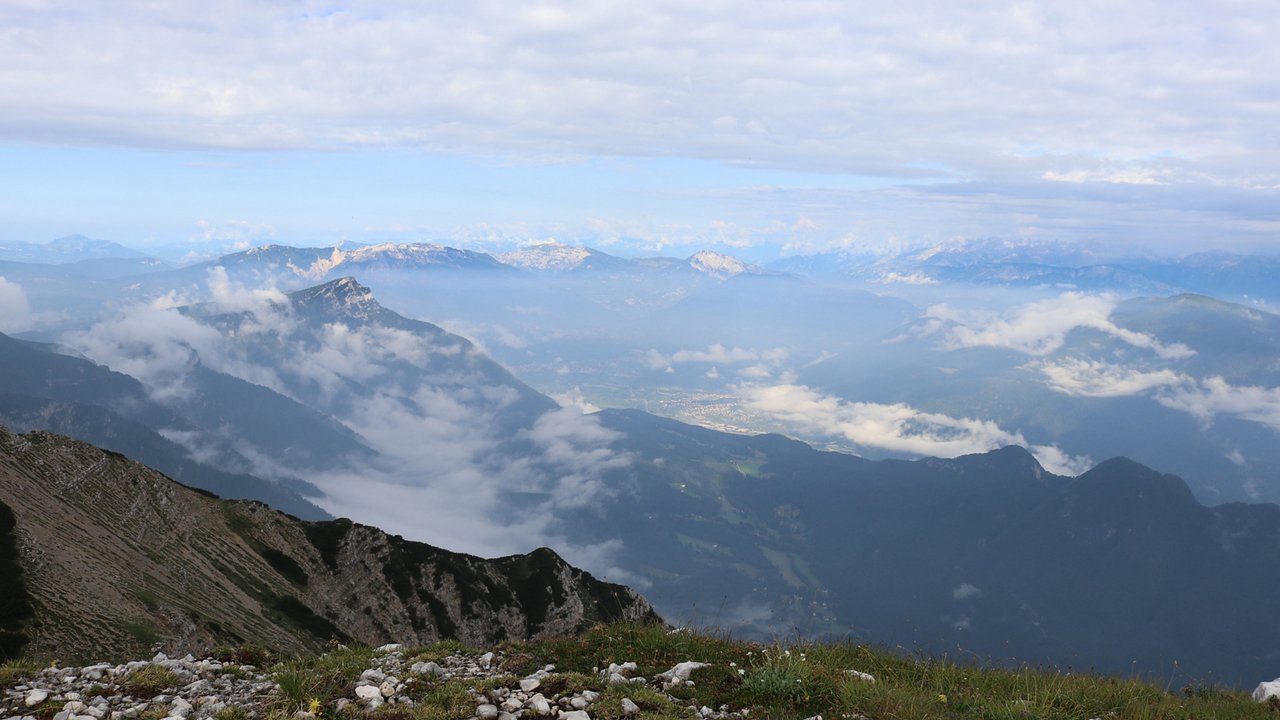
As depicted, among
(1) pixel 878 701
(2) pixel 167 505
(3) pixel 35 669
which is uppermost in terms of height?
(1) pixel 878 701

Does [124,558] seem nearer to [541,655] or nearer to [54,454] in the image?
[54,454]

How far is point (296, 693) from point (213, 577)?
8596cm

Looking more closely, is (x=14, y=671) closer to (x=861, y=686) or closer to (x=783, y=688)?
(x=783, y=688)

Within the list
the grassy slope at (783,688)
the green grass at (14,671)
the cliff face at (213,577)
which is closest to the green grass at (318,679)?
the grassy slope at (783,688)

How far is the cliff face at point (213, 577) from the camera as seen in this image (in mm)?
43594

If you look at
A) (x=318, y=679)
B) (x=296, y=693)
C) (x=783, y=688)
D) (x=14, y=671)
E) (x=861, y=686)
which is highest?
(x=861, y=686)

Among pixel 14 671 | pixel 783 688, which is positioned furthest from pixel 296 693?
pixel 783 688

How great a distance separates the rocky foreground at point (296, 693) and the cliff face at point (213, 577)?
12.0 ft

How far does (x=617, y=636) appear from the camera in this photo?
15.8 m

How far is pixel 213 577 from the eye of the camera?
265 ft

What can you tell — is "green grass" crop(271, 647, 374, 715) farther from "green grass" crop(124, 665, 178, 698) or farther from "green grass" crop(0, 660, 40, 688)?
"green grass" crop(0, 660, 40, 688)

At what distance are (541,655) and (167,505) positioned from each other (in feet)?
337

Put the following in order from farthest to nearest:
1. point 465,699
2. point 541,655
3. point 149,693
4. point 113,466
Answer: point 113,466 < point 541,655 < point 149,693 < point 465,699

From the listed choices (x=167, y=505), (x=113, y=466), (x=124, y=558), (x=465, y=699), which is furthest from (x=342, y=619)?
(x=465, y=699)
